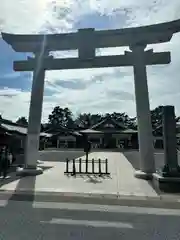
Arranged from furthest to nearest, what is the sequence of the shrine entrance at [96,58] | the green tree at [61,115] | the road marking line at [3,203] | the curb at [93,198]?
1. the green tree at [61,115]
2. the shrine entrance at [96,58]
3. the curb at [93,198]
4. the road marking line at [3,203]

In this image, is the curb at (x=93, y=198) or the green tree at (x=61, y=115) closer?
the curb at (x=93, y=198)

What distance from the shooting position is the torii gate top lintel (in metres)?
12.5

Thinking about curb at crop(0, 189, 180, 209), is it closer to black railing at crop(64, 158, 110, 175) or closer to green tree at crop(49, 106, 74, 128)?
black railing at crop(64, 158, 110, 175)

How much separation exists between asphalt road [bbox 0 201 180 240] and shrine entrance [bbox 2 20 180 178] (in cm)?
567

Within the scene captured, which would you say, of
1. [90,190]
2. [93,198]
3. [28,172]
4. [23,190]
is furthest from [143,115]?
[23,190]

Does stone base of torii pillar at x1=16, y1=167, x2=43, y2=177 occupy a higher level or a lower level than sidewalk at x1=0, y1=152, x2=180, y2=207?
higher

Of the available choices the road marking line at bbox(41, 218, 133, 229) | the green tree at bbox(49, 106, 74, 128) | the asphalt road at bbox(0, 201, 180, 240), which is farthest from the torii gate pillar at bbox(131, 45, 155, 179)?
the green tree at bbox(49, 106, 74, 128)

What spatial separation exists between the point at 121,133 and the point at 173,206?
129ft

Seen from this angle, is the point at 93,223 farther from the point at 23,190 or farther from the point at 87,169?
the point at 87,169

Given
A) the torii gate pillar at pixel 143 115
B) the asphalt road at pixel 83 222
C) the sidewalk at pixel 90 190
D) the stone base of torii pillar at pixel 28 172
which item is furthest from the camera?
the stone base of torii pillar at pixel 28 172

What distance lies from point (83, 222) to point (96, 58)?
9.41 m

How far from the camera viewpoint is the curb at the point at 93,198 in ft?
24.9

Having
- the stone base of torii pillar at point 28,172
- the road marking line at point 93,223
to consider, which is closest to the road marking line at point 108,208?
the road marking line at point 93,223

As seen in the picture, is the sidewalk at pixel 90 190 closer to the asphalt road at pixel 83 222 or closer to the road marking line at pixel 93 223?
the asphalt road at pixel 83 222
